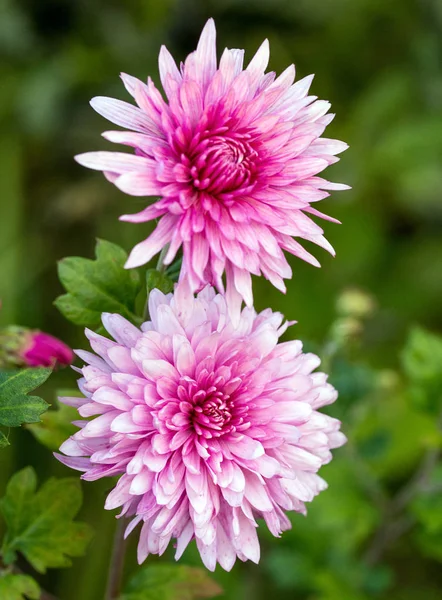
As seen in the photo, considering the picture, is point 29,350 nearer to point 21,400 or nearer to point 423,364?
point 21,400

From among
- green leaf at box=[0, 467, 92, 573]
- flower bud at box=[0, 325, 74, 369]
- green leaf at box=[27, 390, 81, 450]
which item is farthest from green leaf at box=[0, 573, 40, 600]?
flower bud at box=[0, 325, 74, 369]

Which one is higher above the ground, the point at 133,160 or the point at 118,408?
the point at 133,160

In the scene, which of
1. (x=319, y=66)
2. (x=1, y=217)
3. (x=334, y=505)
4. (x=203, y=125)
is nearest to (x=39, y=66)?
(x=1, y=217)

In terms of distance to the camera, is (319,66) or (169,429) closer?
(169,429)

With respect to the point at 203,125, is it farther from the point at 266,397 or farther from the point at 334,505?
the point at 334,505

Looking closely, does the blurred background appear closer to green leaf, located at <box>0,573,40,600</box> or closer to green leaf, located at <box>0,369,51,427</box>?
green leaf, located at <box>0,573,40,600</box>
